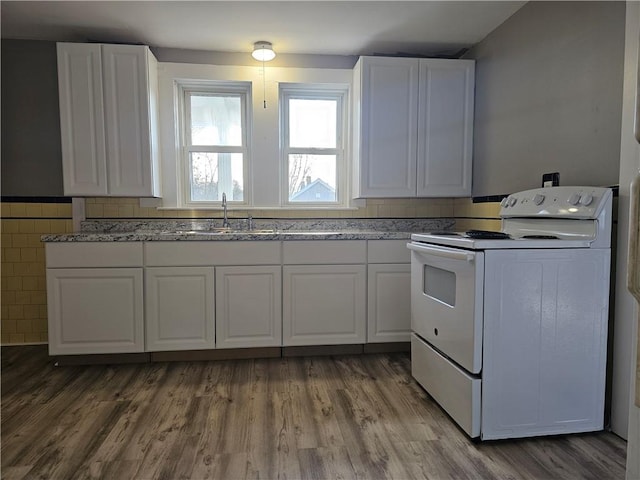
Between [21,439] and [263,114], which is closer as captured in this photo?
[21,439]

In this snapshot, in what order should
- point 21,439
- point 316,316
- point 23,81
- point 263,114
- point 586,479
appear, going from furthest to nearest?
point 263,114
point 23,81
point 316,316
point 21,439
point 586,479

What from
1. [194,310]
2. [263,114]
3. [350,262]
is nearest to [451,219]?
[350,262]

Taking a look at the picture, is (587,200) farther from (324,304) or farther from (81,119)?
(81,119)

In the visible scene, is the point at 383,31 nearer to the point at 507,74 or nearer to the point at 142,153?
the point at 507,74

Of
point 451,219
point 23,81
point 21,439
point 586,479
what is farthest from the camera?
point 451,219

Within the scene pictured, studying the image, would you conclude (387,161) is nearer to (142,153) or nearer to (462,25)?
(462,25)

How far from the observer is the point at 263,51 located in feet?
9.60

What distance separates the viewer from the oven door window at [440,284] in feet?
6.16

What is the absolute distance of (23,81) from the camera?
2914 millimetres

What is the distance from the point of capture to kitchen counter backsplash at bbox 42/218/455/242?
2.63 m

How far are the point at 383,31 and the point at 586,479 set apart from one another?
269 cm

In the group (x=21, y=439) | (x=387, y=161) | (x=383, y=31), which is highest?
(x=383, y=31)

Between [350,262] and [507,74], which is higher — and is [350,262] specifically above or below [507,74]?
below

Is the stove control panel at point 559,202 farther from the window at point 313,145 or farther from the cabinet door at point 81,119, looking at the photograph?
the cabinet door at point 81,119
